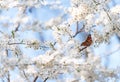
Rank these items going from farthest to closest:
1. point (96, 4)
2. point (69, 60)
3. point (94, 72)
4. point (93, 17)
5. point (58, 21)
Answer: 1. point (58, 21)
2. point (94, 72)
3. point (93, 17)
4. point (96, 4)
5. point (69, 60)

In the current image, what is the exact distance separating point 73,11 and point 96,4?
0.25 m

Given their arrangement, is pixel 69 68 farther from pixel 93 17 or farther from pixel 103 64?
pixel 103 64

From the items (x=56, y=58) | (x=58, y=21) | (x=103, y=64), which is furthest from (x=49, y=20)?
(x=56, y=58)

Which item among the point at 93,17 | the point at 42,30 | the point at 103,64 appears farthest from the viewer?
the point at 42,30

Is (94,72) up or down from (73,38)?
down

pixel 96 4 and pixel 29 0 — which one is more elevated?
pixel 29 0

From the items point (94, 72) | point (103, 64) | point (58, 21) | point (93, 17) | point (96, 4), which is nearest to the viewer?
point (96, 4)

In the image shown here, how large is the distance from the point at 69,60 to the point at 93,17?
0.46 metres

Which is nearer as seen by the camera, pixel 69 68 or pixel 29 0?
pixel 69 68

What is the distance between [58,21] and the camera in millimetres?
3146

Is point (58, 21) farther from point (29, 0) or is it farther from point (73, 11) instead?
Answer: point (73, 11)

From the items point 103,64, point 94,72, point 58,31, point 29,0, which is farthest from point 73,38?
point 29,0

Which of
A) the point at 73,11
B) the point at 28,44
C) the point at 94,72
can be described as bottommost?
the point at 94,72

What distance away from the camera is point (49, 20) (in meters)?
3.21
